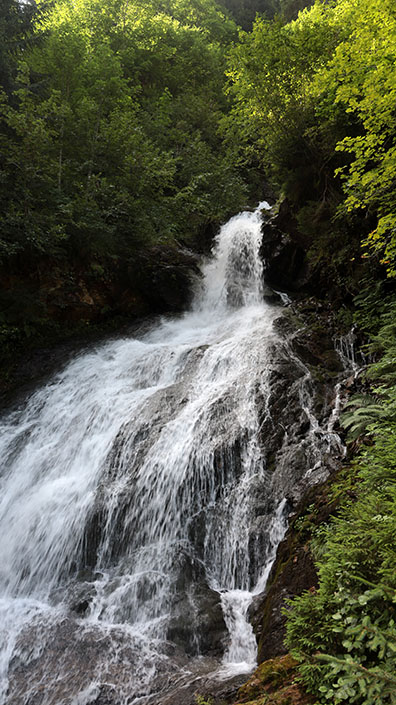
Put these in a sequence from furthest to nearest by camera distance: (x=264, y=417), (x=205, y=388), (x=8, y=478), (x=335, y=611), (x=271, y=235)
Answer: (x=271, y=235) → (x=205, y=388) → (x=8, y=478) → (x=264, y=417) → (x=335, y=611)

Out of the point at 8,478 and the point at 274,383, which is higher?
the point at 274,383

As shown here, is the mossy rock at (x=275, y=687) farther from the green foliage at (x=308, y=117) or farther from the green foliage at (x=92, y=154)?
the green foliage at (x=92, y=154)

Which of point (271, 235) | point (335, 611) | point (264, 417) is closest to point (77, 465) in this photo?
point (264, 417)

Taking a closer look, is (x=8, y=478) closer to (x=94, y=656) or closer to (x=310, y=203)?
(x=94, y=656)

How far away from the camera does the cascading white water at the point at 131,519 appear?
4062 millimetres

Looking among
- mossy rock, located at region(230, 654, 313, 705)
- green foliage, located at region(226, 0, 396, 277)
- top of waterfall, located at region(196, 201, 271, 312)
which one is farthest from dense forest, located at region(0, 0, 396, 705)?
top of waterfall, located at region(196, 201, 271, 312)

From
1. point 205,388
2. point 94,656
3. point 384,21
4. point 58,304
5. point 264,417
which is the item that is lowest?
point 94,656

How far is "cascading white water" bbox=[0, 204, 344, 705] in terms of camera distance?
4.06m

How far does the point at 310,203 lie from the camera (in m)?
10.7

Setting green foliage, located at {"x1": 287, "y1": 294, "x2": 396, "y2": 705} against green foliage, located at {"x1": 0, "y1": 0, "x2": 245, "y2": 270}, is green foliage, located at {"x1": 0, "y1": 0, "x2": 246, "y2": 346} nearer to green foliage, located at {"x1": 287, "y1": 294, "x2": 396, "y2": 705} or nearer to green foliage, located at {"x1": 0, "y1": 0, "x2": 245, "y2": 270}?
green foliage, located at {"x1": 0, "y1": 0, "x2": 245, "y2": 270}

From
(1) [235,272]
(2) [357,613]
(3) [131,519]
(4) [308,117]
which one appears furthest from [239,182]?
(2) [357,613]

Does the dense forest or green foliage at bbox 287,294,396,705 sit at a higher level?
the dense forest

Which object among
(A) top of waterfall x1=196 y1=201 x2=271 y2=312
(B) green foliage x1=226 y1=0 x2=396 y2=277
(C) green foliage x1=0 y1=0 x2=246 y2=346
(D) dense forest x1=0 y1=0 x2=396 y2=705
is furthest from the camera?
(A) top of waterfall x1=196 y1=201 x2=271 y2=312

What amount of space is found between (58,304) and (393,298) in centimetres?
863
